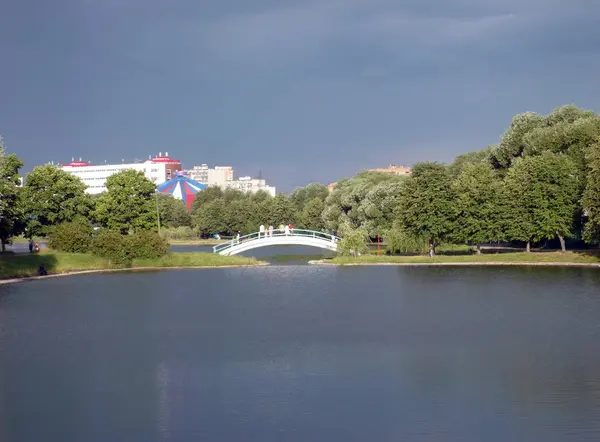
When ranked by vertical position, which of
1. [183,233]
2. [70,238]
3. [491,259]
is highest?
[183,233]

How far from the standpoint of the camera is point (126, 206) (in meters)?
48.2

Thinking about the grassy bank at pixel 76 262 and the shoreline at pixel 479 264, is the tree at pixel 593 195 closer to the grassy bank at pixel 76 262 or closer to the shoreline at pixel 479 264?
the shoreline at pixel 479 264

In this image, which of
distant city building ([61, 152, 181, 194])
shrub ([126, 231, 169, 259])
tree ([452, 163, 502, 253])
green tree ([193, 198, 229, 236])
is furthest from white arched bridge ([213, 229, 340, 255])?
distant city building ([61, 152, 181, 194])

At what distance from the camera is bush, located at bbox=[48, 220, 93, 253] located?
1670 inches

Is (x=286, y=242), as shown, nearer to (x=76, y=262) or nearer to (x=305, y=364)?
(x=76, y=262)

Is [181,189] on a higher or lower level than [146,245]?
higher

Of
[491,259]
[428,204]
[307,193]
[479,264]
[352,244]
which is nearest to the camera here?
[479,264]

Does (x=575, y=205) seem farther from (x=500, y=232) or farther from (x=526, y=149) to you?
(x=526, y=149)

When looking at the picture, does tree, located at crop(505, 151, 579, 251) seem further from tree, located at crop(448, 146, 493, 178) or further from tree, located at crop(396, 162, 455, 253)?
tree, located at crop(448, 146, 493, 178)

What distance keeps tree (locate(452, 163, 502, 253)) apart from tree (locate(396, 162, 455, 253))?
52 cm

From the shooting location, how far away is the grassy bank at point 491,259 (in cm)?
4081

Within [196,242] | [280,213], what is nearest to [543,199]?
[280,213]

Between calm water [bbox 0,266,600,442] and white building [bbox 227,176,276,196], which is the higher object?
white building [bbox 227,176,276,196]

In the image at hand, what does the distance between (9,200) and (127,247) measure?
23.0 ft
